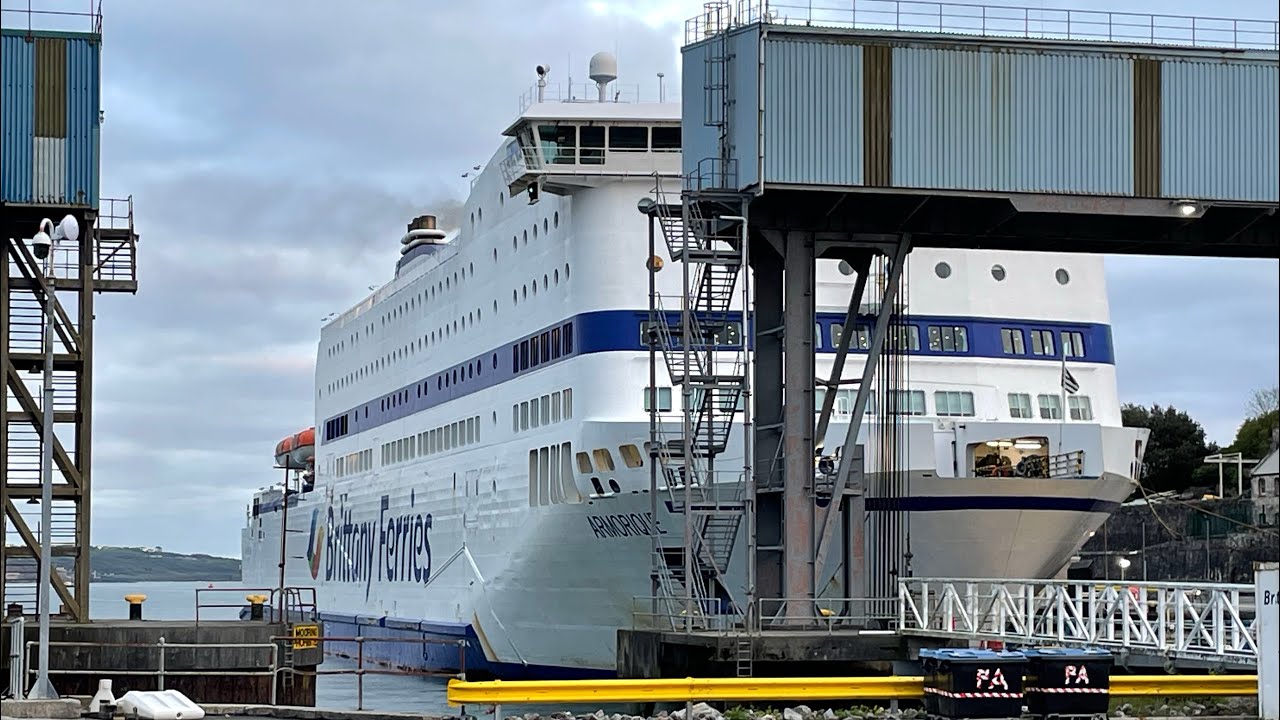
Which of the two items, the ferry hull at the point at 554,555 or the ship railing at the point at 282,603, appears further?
the ship railing at the point at 282,603

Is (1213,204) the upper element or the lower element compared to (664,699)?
upper

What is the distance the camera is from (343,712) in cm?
1992

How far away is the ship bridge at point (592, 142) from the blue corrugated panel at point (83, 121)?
9132 millimetres

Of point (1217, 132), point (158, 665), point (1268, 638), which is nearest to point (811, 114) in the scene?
point (1217, 132)

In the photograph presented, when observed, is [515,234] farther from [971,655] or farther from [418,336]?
[971,655]

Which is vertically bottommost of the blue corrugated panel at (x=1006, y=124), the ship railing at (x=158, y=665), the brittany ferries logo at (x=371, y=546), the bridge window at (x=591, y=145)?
the ship railing at (x=158, y=665)

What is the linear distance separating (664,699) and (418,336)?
106 feet

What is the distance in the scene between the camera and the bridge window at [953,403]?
1359 inches

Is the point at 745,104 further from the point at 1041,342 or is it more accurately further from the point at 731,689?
the point at 1041,342

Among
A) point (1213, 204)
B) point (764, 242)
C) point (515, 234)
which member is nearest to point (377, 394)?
point (515, 234)

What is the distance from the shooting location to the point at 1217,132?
26.6 metres

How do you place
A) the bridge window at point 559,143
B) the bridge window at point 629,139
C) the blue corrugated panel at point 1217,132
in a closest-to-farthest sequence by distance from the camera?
1. the blue corrugated panel at point 1217,132
2. the bridge window at point 559,143
3. the bridge window at point 629,139

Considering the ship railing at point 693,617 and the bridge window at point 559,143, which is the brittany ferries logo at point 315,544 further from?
the ship railing at point 693,617

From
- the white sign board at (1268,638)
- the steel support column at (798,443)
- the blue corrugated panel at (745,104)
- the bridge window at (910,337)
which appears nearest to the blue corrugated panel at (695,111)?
the blue corrugated panel at (745,104)
